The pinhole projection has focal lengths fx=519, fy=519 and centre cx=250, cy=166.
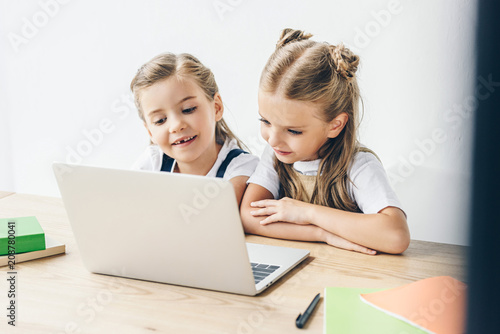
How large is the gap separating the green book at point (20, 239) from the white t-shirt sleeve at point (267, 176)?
62 centimetres

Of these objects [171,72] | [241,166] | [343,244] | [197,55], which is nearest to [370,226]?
[343,244]

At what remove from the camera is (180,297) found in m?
0.92

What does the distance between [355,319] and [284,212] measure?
52 centimetres

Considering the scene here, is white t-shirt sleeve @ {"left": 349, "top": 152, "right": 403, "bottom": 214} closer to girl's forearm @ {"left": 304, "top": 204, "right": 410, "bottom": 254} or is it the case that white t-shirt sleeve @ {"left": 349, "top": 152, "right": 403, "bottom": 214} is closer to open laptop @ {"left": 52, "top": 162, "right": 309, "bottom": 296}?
girl's forearm @ {"left": 304, "top": 204, "right": 410, "bottom": 254}

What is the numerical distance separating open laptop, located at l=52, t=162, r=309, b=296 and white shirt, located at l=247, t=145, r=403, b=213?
0.40 metres

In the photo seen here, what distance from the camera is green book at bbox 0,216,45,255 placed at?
109 cm

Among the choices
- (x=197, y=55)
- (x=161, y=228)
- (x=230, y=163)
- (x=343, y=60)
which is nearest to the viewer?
(x=161, y=228)

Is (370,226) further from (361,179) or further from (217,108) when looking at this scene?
(217,108)

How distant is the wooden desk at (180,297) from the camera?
0.82 m

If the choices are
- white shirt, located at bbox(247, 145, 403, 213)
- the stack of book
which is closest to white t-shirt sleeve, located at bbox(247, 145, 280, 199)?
white shirt, located at bbox(247, 145, 403, 213)

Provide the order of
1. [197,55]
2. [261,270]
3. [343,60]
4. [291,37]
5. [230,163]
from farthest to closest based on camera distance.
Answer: [197,55], [230,163], [291,37], [343,60], [261,270]

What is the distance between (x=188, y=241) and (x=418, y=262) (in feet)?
1.71

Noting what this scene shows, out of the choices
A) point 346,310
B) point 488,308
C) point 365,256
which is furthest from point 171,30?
point 488,308

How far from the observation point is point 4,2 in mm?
3090
